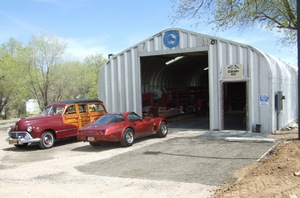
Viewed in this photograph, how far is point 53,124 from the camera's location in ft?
43.4

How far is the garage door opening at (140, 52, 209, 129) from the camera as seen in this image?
69.7 ft

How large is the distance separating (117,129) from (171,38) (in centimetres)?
658

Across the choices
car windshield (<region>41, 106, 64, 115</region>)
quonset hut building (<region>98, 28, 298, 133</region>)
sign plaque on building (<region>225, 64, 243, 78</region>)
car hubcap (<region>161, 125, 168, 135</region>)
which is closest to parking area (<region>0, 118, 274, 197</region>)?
car hubcap (<region>161, 125, 168, 135</region>)

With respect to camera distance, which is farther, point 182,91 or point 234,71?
point 182,91

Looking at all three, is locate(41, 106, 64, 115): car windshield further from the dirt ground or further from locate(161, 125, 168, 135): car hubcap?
the dirt ground

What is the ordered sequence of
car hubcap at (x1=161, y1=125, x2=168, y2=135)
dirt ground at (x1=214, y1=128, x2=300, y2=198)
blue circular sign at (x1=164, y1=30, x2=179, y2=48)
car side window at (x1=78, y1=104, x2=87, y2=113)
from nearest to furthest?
dirt ground at (x1=214, y1=128, x2=300, y2=198) → car hubcap at (x1=161, y1=125, x2=168, y2=135) → car side window at (x1=78, y1=104, x2=87, y2=113) → blue circular sign at (x1=164, y1=30, x2=179, y2=48)

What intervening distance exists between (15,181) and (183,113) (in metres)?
16.8

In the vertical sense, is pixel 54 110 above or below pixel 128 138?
above

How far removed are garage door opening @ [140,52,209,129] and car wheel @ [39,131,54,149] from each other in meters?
7.28

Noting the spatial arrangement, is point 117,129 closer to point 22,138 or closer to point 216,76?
point 22,138

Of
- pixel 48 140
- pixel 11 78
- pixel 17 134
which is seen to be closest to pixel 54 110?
pixel 48 140

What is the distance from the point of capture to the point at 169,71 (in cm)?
2517

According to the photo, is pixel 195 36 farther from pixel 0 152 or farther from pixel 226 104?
pixel 226 104

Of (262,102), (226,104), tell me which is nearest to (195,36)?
(262,102)
